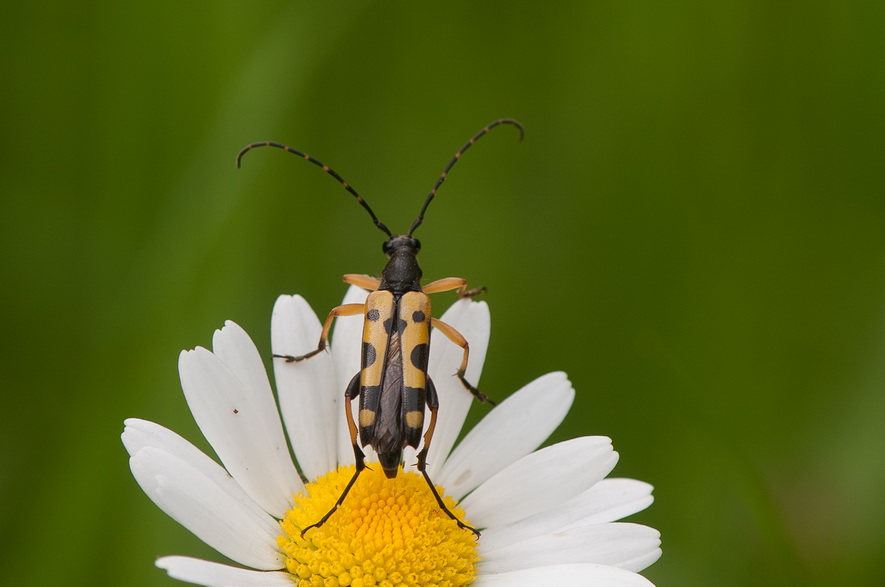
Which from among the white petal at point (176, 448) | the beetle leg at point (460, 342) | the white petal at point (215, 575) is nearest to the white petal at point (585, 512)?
the beetle leg at point (460, 342)

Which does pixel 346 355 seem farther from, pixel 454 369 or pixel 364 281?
pixel 454 369

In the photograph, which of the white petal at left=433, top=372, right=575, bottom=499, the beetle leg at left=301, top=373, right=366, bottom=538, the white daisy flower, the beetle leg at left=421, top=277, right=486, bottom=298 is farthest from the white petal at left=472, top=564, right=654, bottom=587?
the beetle leg at left=421, top=277, right=486, bottom=298

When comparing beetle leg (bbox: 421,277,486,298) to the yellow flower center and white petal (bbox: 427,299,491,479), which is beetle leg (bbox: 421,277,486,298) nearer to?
white petal (bbox: 427,299,491,479)

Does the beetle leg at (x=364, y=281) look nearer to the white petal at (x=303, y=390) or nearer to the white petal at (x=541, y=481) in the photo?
the white petal at (x=303, y=390)

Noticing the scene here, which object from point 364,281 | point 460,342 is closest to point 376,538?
point 460,342

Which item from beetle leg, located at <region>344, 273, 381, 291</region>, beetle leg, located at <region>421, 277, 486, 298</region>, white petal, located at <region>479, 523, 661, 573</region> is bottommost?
white petal, located at <region>479, 523, 661, 573</region>

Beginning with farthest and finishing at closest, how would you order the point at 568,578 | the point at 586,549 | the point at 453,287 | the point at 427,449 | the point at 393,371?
the point at 453,287, the point at 393,371, the point at 427,449, the point at 586,549, the point at 568,578
